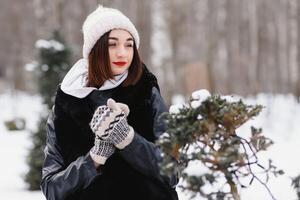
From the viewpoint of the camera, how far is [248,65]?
29047 millimetres

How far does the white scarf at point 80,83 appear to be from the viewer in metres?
2.42

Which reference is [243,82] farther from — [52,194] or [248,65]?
[52,194]

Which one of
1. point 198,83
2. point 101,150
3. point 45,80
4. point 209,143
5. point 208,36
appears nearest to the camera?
point 209,143

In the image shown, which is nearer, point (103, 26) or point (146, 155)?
point (146, 155)

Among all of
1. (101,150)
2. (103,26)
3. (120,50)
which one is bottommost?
(101,150)

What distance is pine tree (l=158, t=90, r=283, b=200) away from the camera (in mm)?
1775

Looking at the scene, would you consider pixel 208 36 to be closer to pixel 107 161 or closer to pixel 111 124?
pixel 107 161

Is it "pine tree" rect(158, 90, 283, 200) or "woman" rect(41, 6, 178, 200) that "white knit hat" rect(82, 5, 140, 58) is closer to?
"woman" rect(41, 6, 178, 200)

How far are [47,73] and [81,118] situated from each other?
654 cm

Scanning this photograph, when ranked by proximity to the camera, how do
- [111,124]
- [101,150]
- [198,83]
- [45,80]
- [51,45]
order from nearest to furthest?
[111,124], [101,150], [45,80], [51,45], [198,83]

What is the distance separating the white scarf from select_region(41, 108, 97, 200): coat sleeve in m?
0.24

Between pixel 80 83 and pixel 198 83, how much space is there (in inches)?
455

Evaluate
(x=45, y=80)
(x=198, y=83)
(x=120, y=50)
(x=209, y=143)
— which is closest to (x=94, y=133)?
(x=120, y=50)

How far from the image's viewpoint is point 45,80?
28.9 feet
